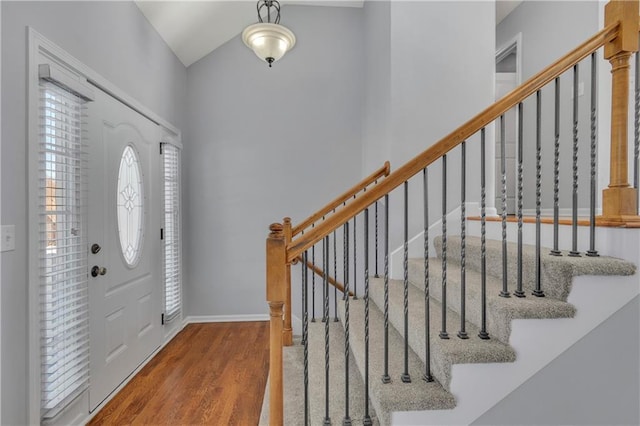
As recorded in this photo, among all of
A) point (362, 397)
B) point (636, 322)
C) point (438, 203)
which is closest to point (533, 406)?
point (636, 322)

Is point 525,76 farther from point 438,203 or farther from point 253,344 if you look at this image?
point 253,344

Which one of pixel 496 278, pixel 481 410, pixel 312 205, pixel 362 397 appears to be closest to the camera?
pixel 481 410

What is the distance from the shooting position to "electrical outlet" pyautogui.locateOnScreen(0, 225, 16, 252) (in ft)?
4.71

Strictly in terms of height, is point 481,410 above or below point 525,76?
below

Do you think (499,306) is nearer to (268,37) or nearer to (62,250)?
(62,250)

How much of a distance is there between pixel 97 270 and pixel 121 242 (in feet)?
1.27

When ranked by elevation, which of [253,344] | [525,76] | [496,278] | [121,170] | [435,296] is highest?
[525,76]

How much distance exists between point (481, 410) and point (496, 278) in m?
Answer: 0.73

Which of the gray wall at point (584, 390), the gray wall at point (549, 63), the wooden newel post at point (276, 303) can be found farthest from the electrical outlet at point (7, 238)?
the gray wall at point (549, 63)

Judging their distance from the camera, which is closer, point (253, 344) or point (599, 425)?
point (599, 425)

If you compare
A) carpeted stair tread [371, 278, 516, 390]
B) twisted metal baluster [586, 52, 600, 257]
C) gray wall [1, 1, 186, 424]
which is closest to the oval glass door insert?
gray wall [1, 1, 186, 424]

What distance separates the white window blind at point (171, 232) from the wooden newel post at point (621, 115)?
10.8 feet

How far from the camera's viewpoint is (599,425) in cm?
146

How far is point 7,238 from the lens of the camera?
1464 mm
